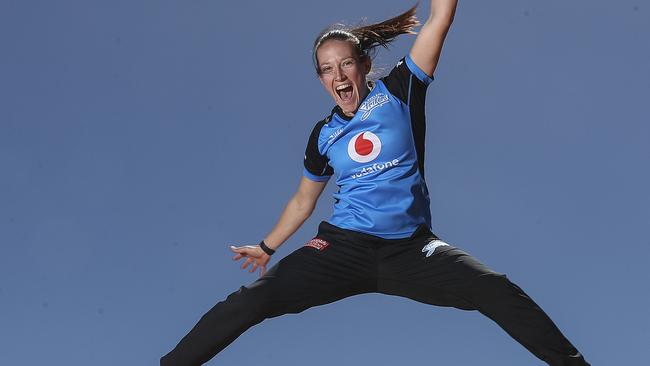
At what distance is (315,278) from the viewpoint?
250 inches

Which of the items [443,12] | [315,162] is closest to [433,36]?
[443,12]

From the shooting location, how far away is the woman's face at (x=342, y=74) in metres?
6.98

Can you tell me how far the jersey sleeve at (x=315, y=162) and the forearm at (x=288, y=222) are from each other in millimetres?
310

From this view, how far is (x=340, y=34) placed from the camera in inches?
285

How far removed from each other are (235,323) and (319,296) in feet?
2.36

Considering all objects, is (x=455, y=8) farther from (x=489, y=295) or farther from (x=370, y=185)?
(x=489, y=295)

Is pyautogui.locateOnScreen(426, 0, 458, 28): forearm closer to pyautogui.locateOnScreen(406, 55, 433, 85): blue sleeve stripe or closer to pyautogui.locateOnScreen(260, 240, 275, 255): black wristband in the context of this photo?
pyautogui.locateOnScreen(406, 55, 433, 85): blue sleeve stripe

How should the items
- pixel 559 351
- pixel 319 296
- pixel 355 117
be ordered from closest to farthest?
pixel 559 351 → pixel 319 296 → pixel 355 117

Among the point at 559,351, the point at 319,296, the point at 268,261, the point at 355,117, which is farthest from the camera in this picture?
A: the point at 268,261

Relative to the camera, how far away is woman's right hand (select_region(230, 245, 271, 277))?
7594 mm

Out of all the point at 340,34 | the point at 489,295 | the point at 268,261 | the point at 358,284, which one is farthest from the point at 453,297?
the point at 340,34

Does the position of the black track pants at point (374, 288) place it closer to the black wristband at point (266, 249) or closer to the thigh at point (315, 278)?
the thigh at point (315, 278)

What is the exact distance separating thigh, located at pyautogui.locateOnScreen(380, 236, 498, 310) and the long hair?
1.83 metres

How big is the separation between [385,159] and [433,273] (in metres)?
1.00
